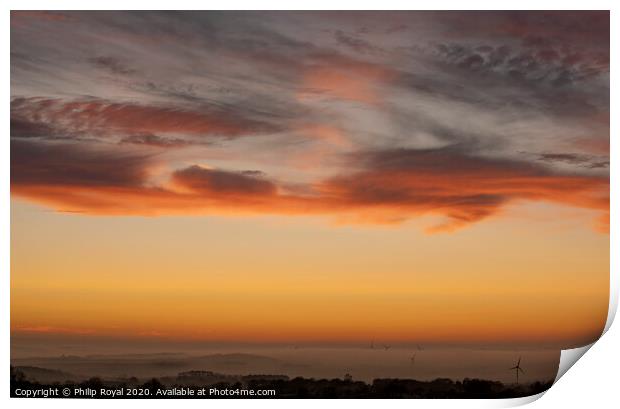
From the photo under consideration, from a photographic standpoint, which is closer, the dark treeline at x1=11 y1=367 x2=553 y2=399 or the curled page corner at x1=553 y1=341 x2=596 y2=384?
Answer: the dark treeline at x1=11 y1=367 x2=553 y2=399

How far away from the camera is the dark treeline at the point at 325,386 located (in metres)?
3.48

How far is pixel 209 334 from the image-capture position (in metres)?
3.51

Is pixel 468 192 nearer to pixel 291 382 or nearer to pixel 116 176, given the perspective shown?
pixel 291 382

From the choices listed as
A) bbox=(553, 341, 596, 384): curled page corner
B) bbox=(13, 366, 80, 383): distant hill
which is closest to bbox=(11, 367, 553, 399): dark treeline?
bbox=(13, 366, 80, 383): distant hill

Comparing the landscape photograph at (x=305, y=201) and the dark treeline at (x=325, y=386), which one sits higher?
the landscape photograph at (x=305, y=201)

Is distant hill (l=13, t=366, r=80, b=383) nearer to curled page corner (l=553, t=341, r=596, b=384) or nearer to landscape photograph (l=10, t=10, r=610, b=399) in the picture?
landscape photograph (l=10, t=10, r=610, b=399)

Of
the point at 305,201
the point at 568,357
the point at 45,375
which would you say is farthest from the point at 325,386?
the point at 45,375

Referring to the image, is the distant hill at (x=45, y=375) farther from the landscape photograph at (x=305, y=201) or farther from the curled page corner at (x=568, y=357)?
the curled page corner at (x=568, y=357)

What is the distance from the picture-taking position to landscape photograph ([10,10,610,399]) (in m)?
3.47

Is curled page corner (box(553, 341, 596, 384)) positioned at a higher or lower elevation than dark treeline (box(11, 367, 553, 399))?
higher

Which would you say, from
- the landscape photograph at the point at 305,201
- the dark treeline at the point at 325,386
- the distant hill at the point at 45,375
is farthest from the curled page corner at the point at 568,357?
the distant hill at the point at 45,375

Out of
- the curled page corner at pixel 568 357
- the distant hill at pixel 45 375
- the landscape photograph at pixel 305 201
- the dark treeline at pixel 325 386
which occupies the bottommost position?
the dark treeline at pixel 325 386
